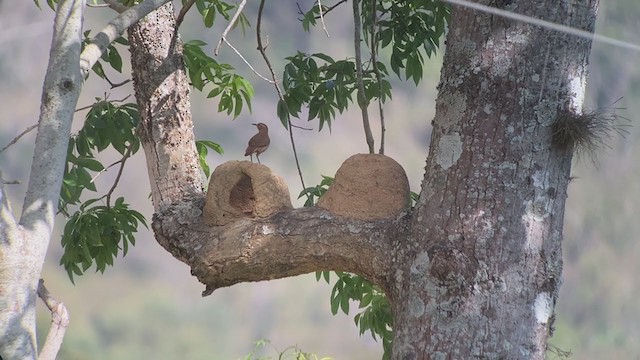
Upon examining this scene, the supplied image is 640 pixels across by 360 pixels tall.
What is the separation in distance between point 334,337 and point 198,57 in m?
1.47

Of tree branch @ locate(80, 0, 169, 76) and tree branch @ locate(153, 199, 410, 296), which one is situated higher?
tree branch @ locate(80, 0, 169, 76)

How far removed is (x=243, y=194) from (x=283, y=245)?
0.23 metres

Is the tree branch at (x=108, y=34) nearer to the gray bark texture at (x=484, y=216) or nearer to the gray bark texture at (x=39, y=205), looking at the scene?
the gray bark texture at (x=39, y=205)

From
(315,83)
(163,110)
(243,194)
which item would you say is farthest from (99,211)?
(315,83)

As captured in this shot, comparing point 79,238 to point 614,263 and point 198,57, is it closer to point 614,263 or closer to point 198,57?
point 198,57

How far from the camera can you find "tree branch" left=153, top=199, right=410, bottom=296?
5.84ft

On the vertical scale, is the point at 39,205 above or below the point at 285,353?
below

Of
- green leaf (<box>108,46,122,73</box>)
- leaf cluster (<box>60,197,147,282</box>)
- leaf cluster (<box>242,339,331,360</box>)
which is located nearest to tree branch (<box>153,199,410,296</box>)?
leaf cluster (<box>60,197,147,282</box>)

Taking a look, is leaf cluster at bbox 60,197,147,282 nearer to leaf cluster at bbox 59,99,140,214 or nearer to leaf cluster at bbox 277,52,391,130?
leaf cluster at bbox 59,99,140,214

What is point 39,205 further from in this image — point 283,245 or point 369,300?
point 369,300

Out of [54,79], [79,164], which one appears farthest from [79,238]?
[54,79]

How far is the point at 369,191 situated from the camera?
6.15ft

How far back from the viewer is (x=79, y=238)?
2.44 meters

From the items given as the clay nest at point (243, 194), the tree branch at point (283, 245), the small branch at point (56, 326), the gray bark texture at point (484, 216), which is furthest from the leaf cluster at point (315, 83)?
the small branch at point (56, 326)
